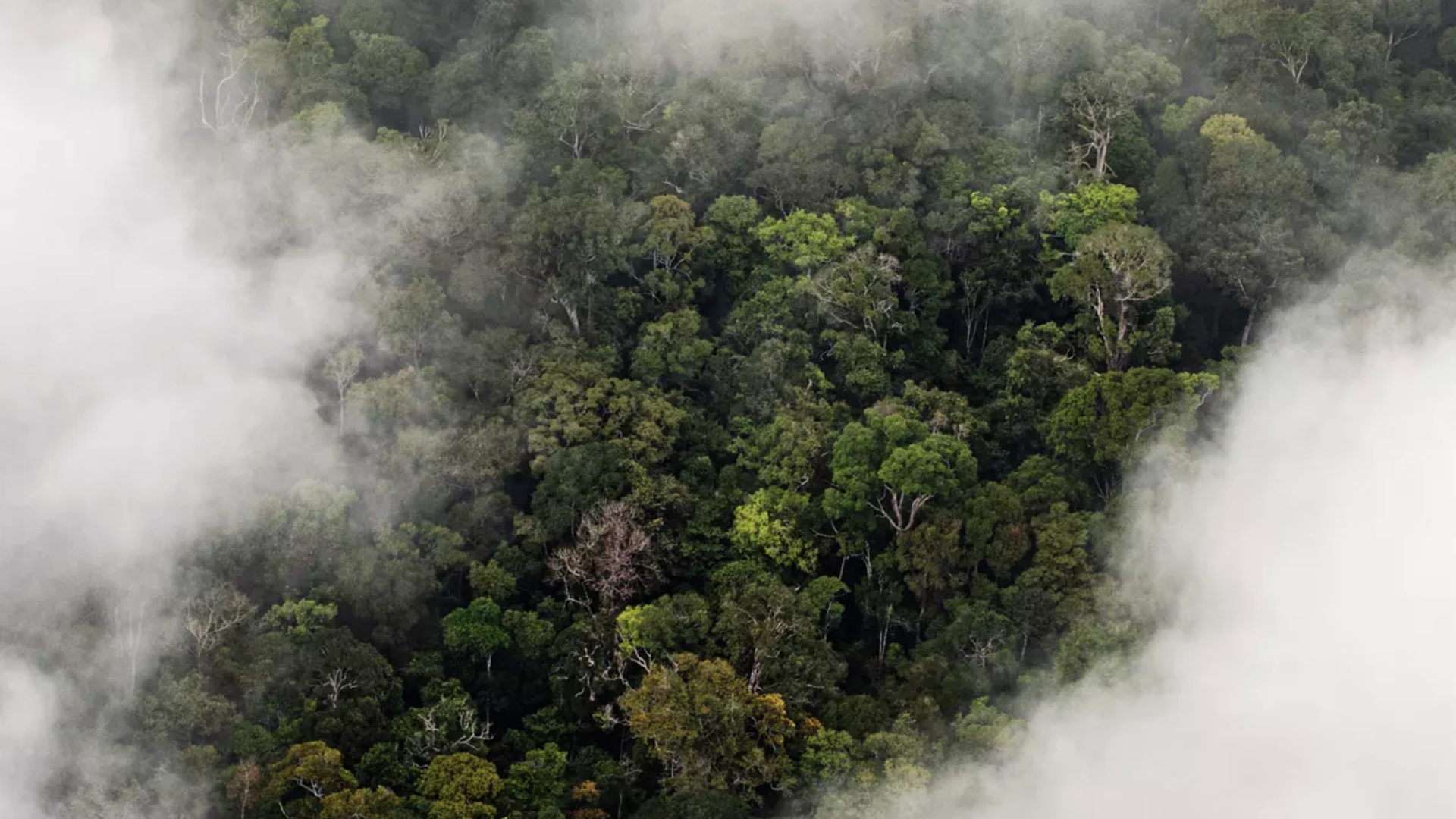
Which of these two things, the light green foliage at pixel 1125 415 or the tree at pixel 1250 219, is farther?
the tree at pixel 1250 219

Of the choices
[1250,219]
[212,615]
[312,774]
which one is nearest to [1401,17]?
[1250,219]

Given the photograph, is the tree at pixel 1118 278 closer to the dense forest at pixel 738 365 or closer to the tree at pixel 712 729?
the dense forest at pixel 738 365

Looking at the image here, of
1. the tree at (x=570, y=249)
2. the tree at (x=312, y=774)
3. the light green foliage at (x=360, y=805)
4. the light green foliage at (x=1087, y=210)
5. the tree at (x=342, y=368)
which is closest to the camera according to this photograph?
the light green foliage at (x=360, y=805)

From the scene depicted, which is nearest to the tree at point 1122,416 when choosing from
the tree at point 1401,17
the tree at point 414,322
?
the tree at point 414,322

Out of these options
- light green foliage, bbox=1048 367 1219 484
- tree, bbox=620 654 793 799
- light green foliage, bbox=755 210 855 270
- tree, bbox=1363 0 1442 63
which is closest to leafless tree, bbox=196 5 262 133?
light green foliage, bbox=755 210 855 270

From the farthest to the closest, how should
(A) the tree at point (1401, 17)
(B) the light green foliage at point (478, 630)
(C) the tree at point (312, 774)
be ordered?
1. (A) the tree at point (1401, 17)
2. (B) the light green foliage at point (478, 630)
3. (C) the tree at point (312, 774)

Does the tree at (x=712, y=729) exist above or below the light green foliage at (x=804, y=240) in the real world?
below

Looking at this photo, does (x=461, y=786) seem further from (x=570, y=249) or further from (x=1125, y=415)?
(x=1125, y=415)

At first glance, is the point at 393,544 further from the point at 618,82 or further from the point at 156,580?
the point at 618,82

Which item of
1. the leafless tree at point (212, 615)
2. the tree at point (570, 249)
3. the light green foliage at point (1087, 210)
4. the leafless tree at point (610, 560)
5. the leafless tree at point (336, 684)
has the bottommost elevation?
the leafless tree at point (336, 684)
